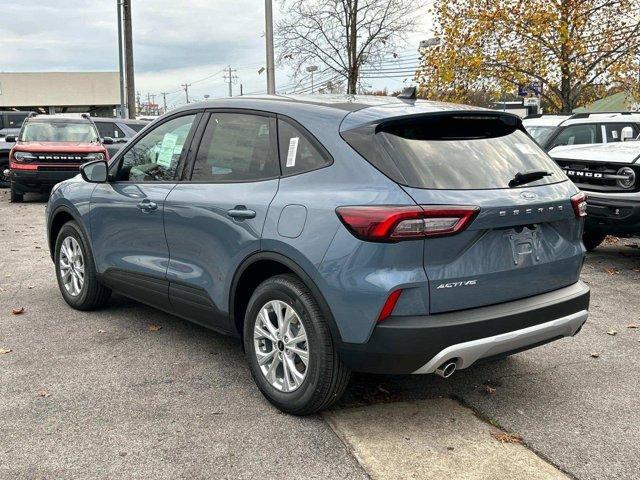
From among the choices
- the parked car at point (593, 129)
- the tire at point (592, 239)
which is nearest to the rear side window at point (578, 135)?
the parked car at point (593, 129)

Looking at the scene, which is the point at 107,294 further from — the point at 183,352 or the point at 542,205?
the point at 542,205

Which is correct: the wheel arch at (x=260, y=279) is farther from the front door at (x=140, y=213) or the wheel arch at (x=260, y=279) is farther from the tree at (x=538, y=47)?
the tree at (x=538, y=47)

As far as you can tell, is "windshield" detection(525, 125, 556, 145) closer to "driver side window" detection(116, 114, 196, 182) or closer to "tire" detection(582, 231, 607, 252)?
"tire" detection(582, 231, 607, 252)

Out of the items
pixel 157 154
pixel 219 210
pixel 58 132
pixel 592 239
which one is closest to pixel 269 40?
pixel 58 132

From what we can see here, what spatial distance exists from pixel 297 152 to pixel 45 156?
11074 millimetres

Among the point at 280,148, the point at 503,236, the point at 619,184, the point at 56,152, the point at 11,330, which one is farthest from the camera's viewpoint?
the point at 56,152

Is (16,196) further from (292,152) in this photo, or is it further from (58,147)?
(292,152)

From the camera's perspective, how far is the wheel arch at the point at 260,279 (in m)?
3.21

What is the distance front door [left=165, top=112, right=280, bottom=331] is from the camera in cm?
366

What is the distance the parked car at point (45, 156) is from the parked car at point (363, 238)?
32.5 feet

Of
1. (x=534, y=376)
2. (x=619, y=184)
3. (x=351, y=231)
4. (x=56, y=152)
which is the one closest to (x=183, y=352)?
(x=351, y=231)

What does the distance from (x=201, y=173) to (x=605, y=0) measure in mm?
16477

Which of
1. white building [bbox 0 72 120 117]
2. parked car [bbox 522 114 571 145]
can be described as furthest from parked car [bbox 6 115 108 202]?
white building [bbox 0 72 120 117]

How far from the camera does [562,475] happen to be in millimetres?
2957
